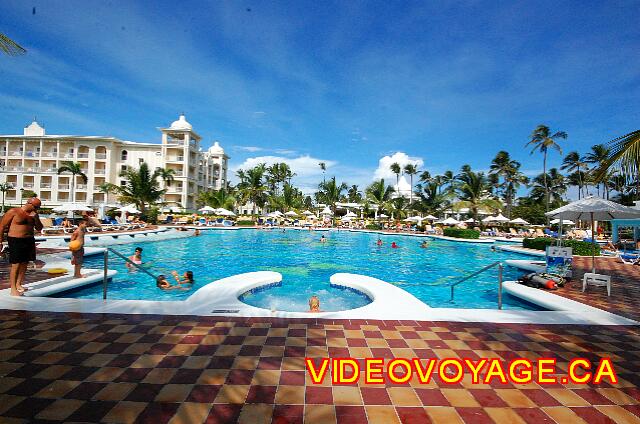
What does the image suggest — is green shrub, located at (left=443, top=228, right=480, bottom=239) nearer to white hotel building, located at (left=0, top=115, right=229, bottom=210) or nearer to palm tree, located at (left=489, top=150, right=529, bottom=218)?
palm tree, located at (left=489, top=150, right=529, bottom=218)

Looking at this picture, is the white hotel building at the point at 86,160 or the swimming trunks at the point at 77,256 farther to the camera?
the white hotel building at the point at 86,160

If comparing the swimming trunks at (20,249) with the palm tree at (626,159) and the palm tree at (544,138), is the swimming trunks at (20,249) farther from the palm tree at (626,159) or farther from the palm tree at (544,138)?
the palm tree at (544,138)

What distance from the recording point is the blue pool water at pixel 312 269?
8.16m

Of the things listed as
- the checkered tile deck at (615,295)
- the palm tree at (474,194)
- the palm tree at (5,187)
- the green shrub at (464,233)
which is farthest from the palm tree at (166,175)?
the checkered tile deck at (615,295)

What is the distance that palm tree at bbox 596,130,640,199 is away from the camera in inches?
164

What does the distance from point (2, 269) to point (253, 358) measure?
8.19 metres

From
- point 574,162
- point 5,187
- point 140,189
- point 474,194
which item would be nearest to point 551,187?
point 574,162

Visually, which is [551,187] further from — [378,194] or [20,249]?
[20,249]

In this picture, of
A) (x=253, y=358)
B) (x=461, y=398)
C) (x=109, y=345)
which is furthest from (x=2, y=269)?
(x=461, y=398)

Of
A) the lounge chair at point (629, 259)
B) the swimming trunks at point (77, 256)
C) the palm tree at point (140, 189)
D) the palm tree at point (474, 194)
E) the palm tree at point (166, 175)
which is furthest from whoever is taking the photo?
the palm tree at point (166, 175)

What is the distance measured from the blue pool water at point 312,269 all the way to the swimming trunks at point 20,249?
1.57m

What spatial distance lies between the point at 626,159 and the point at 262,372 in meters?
5.68

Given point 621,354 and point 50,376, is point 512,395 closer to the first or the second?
point 621,354

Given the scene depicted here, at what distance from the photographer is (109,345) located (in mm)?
3330
